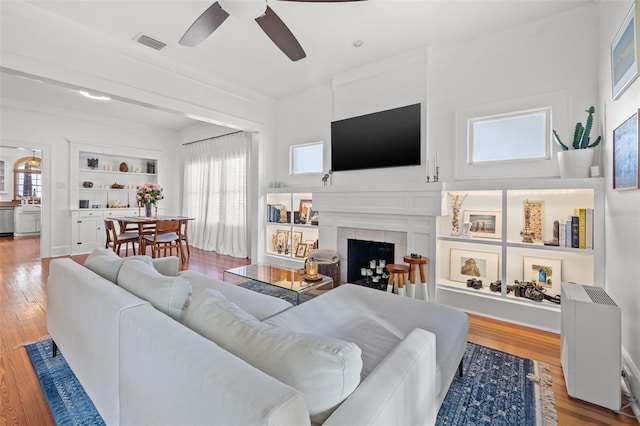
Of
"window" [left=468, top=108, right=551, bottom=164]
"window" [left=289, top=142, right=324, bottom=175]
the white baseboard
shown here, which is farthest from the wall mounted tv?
the white baseboard

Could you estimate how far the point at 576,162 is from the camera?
2.47 m

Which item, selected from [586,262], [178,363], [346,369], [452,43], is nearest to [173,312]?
[178,363]

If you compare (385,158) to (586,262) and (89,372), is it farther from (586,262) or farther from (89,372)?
(89,372)

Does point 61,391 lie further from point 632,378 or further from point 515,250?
point 515,250

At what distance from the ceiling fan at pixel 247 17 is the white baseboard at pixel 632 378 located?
2.93 m

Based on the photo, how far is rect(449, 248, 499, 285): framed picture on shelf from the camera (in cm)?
304

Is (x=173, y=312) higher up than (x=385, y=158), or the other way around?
(x=385, y=158)

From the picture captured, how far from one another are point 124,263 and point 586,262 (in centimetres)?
365

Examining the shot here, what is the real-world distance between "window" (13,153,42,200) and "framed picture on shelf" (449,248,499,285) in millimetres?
11627

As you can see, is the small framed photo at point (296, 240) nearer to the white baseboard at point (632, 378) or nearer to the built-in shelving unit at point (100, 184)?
the white baseboard at point (632, 378)

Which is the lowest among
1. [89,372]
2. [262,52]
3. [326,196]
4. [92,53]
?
[89,372]

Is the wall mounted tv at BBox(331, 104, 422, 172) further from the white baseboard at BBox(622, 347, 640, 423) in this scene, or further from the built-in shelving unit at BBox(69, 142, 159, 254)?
Result: the built-in shelving unit at BBox(69, 142, 159, 254)

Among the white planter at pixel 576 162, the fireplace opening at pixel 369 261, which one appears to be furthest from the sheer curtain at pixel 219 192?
the white planter at pixel 576 162

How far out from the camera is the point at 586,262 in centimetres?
262
